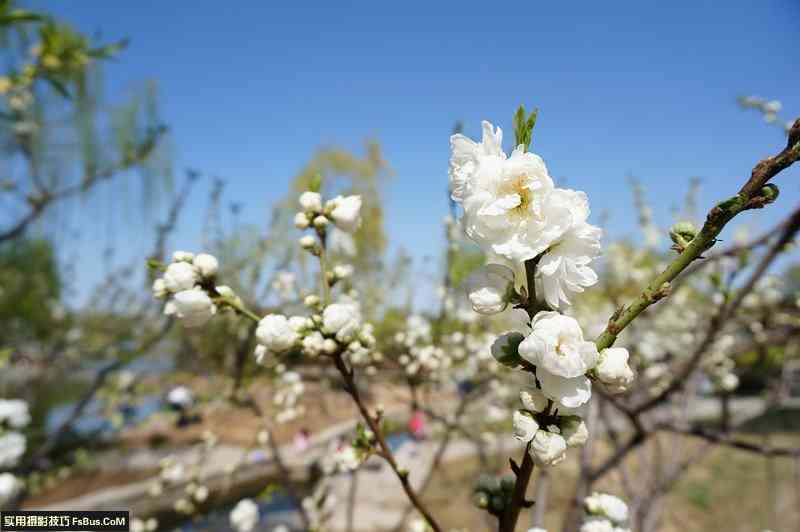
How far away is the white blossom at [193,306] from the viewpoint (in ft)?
3.27

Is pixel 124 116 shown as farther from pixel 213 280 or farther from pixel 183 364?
pixel 213 280

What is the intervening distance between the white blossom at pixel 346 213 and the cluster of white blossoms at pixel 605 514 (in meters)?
Result: 0.93

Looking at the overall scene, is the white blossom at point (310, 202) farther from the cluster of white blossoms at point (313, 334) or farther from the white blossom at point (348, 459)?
the white blossom at point (348, 459)

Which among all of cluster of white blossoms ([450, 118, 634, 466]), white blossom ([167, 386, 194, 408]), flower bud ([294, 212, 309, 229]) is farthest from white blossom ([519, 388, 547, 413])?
white blossom ([167, 386, 194, 408])

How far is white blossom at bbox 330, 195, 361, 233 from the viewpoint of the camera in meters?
1.11

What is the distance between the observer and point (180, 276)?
1009 millimetres

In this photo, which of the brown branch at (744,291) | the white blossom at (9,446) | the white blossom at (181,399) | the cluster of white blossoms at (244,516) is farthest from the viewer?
the white blossom at (181,399)

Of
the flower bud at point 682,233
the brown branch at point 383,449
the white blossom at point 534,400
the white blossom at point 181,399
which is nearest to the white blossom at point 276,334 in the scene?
the brown branch at point 383,449

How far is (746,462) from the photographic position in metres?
9.75

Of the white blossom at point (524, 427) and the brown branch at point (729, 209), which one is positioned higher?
the brown branch at point (729, 209)

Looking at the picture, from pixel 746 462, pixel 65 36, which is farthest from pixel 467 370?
pixel 746 462

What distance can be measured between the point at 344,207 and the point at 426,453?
30.8 ft

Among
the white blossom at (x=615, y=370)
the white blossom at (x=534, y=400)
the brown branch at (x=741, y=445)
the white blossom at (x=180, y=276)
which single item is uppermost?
the white blossom at (x=615, y=370)

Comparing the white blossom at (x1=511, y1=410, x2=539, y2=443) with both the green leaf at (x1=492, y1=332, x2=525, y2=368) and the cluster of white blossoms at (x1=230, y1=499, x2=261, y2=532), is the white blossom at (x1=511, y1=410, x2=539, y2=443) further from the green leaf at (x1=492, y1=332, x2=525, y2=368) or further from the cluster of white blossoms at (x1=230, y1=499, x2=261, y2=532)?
the cluster of white blossoms at (x1=230, y1=499, x2=261, y2=532)
